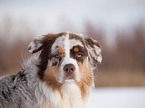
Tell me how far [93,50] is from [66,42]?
72 cm

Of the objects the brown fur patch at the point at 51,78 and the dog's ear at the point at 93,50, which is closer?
the brown fur patch at the point at 51,78

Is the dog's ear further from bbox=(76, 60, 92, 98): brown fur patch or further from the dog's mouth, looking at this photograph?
the dog's mouth

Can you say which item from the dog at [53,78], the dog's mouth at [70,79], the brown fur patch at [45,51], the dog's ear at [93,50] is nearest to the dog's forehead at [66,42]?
the dog at [53,78]

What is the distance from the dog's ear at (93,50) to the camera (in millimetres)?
4180

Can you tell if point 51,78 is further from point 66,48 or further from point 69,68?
point 66,48

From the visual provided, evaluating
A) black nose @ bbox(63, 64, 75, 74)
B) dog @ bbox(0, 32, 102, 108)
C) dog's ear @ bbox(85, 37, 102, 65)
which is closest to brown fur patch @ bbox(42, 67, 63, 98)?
dog @ bbox(0, 32, 102, 108)

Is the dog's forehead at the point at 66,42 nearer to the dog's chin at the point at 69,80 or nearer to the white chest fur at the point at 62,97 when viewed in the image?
the dog's chin at the point at 69,80

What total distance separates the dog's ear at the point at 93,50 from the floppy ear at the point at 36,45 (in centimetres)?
91

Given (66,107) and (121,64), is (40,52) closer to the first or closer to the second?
(66,107)

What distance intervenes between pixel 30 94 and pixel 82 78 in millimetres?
982

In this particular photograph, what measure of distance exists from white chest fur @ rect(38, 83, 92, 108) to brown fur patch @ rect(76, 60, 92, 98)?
94 millimetres

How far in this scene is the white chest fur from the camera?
378 cm

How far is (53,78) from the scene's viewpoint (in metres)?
3.74

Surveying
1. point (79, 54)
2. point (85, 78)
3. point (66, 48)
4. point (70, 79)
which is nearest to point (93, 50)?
point (79, 54)
